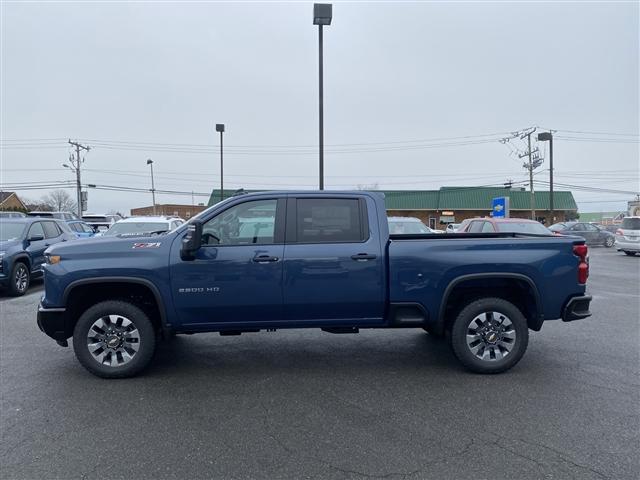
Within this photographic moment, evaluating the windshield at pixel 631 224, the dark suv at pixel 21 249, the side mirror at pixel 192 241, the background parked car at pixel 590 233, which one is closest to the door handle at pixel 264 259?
the side mirror at pixel 192 241

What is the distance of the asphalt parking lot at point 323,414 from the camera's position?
3127 mm

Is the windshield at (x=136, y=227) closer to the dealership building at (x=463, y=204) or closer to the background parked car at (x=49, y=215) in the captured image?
the background parked car at (x=49, y=215)

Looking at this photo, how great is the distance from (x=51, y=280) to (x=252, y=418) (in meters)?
2.56

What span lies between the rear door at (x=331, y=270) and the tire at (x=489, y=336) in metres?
0.91

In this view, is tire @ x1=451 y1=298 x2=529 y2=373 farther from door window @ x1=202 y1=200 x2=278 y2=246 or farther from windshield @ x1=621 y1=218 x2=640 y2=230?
windshield @ x1=621 y1=218 x2=640 y2=230

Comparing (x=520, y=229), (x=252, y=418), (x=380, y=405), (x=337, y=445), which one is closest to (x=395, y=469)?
(x=337, y=445)

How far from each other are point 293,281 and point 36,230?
9163 millimetres

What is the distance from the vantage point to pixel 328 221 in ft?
16.1

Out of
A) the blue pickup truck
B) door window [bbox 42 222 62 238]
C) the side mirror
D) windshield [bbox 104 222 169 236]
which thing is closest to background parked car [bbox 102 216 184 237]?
windshield [bbox 104 222 169 236]

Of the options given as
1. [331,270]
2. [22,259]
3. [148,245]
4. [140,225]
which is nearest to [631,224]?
[140,225]

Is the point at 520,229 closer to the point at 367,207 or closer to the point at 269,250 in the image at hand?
the point at 367,207

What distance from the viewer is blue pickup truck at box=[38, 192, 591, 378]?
4.59m

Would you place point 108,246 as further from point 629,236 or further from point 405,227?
point 629,236

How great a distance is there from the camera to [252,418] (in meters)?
3.82
